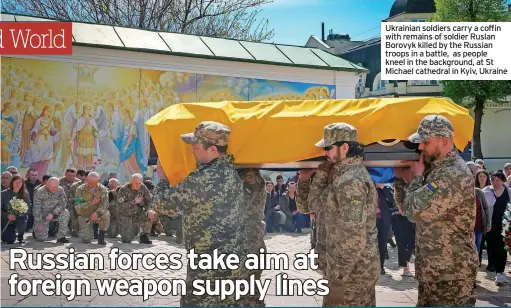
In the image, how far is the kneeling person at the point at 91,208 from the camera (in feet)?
38.7

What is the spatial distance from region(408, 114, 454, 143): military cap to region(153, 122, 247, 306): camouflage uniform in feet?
5.30

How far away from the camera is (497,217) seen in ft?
29.0

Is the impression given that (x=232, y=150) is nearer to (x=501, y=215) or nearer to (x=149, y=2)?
(x=501, y=215)

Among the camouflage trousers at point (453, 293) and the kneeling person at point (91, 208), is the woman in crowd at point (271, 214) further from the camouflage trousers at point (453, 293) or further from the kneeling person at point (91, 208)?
the camouflage trousers at point (453, 293)

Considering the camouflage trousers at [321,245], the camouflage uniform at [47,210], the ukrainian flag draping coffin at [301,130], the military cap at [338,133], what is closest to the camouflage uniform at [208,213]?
the ukrainian flag draping coffin at [301,130]

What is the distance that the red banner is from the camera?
Result: 1101cm

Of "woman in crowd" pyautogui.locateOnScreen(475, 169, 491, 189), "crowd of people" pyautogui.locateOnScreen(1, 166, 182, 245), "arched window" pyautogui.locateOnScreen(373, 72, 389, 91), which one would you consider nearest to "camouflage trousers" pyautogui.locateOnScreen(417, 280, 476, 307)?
"woman in crowd" pyautogui.locateOnScreen(475, 169, 491, 189)

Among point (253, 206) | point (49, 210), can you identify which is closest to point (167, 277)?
point (253, 206)

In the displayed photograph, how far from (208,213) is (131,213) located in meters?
8.47

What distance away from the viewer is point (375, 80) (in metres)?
36.2

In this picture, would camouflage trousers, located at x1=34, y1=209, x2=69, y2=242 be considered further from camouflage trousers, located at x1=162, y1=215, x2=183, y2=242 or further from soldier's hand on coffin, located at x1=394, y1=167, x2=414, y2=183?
soldier's hand on coffin, located at x1=394, y1=167, x2=414, y2=183

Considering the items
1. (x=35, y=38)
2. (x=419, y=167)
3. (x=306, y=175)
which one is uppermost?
(x=35, y=38)

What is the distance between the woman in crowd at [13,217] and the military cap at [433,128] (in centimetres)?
919

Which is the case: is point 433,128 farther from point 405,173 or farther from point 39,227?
point 39,227
